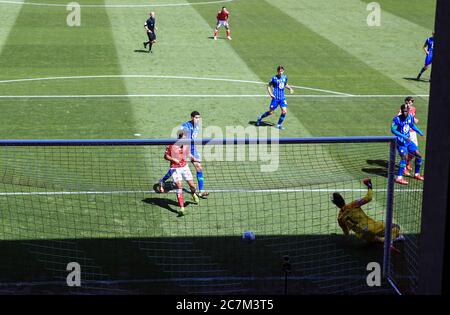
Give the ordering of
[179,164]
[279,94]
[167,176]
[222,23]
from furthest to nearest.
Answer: [222,23]
[279,94]
[167,176]
[179,164]

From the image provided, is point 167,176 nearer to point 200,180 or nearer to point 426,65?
point 200,180

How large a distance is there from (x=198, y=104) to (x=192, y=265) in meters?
12.6

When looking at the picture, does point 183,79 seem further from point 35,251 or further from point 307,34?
point 35,251

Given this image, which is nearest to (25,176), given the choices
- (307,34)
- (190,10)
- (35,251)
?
(35,251)

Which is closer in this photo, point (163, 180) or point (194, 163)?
point (163, 180)

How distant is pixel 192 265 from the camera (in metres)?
14.8

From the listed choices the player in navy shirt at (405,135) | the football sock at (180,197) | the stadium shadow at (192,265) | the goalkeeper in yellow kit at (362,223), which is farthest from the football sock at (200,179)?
the player in navy shirt at (405,135)

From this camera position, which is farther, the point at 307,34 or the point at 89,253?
the point at 307,34

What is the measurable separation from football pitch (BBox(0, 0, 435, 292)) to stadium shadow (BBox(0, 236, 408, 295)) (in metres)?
0.13

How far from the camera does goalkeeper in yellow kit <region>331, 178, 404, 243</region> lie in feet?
50.6

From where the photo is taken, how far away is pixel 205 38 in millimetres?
37156

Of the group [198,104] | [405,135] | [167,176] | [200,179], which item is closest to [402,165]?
[405,135]

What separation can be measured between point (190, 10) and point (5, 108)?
19427 millimetres

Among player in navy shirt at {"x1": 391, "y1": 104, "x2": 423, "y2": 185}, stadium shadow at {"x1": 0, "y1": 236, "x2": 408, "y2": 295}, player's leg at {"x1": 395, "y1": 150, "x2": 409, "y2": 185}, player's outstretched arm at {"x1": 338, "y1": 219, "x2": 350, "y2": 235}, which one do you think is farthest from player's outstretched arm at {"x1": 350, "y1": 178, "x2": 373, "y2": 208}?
player in navy shirt at {"x1": 391, "y1": 104, "x2": 423, "y2": 185}
